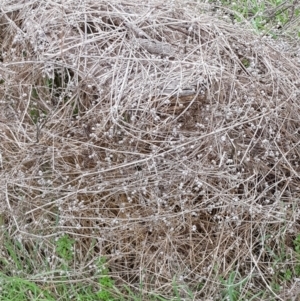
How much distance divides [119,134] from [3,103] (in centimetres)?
61

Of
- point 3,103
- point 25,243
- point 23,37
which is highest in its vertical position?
point 23,37

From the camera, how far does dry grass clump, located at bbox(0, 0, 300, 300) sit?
2723 millimetres

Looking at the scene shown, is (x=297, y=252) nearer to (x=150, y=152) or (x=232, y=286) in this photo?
(x=232, y=286)

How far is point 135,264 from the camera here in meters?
2.73

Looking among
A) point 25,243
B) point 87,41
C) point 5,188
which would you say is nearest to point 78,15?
point 87,41

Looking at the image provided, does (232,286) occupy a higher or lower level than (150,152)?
lower

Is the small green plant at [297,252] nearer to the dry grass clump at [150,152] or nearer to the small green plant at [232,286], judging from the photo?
the dry grass clump at [150,152]

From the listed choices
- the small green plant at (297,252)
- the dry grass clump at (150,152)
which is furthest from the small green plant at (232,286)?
the small green plant at (297,252)

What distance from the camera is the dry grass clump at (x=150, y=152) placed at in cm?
272

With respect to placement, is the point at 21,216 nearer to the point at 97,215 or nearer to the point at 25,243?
the point at 25,243

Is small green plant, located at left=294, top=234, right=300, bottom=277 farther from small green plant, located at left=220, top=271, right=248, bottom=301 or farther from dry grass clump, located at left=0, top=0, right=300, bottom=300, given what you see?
small green plant, located at left=220, top=271, right=248, bottom=301

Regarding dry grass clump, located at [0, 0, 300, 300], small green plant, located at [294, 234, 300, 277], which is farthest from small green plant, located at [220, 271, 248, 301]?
small green plant, located at [294, 234, 300, 277]

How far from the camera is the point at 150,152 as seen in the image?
2.81m

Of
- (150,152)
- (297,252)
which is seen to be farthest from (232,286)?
(150,152)
